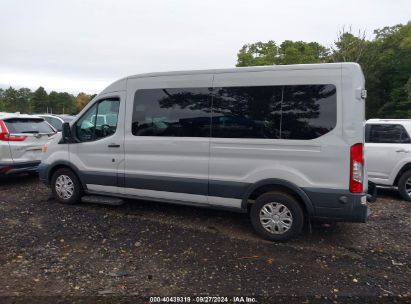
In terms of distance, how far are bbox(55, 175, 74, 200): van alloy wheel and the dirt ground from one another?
0.26 metres

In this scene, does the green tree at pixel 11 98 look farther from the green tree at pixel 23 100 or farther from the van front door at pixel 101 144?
the van front door at pixel 101 144

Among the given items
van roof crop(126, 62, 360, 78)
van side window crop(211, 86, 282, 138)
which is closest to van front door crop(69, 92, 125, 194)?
van roof crop(126, 62, 360, 78)

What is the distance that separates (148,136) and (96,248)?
1.87 metres

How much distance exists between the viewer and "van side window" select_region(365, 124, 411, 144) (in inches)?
291

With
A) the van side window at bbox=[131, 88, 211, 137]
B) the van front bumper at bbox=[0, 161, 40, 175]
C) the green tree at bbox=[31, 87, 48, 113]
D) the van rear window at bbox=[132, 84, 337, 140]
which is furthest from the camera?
the green tree at bbox=[31, 87, 48, 113]

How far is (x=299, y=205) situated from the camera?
483 cm

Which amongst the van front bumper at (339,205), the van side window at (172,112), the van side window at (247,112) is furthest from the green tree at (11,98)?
the van front bumper at (339,205)

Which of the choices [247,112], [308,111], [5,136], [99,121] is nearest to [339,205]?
[308,111]

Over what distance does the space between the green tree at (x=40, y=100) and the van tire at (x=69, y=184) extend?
97.5 metres

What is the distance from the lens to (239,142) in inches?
199

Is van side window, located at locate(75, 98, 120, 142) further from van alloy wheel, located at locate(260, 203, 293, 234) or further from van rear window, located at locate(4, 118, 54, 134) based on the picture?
van alloy wheel, located at locate(260, 203, 293, 234)

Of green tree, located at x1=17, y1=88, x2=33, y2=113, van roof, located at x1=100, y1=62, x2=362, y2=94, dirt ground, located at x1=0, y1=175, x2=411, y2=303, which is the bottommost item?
dirt ground, located at x1=0, y1=175, x2=411, y2=303

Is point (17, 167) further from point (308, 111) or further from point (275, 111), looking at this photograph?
point (308, 111)

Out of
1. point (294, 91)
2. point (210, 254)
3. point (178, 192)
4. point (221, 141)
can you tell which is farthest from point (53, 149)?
point (294, 91)
